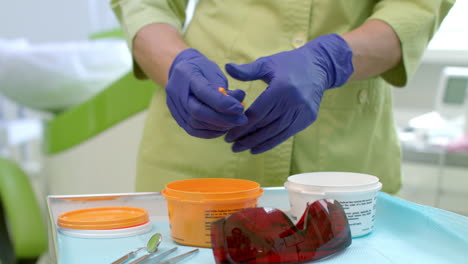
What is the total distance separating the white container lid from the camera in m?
0.56

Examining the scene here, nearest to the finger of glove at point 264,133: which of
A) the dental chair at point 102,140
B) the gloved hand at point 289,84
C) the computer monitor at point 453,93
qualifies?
the gloved hand at point 289,84

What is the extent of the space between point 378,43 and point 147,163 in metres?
0.42

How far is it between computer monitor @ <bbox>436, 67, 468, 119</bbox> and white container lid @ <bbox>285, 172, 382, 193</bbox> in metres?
1.40

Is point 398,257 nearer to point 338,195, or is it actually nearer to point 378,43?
point 338,195

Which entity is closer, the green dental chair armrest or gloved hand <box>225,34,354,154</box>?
gloved hand <box>225,34,354,154</box>

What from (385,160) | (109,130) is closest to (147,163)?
(385,160)

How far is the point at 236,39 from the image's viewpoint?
816 mm

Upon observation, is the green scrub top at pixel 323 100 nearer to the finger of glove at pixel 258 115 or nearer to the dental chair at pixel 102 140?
the finger of glove at pixel 258 115

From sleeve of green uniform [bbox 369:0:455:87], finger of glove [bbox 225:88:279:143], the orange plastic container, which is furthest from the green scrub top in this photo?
the orange plastic container

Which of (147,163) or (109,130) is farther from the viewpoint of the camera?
(109,130)

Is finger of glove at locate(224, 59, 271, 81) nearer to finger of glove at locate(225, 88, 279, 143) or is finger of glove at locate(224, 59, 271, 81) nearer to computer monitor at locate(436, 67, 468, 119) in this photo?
finger of glove at locate(225, 88, 279, 143)

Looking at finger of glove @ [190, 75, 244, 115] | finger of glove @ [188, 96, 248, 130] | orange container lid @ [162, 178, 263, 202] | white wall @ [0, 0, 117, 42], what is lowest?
orange container lid @ [162, 178, 263, 202]

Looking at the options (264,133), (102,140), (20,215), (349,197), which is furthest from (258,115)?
(20,215)

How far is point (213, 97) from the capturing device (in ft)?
1.95
